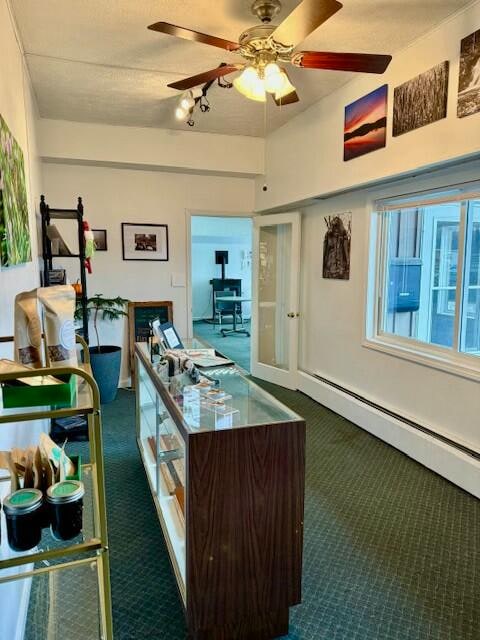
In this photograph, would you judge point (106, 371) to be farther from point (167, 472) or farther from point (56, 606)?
point (56, 606)

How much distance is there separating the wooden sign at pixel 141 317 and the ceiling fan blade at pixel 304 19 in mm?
3409

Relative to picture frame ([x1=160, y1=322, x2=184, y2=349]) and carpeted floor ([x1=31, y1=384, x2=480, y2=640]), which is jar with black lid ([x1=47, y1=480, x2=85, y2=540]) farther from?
picture frame ([x1=160, y1=322, x2=184, y2=349])

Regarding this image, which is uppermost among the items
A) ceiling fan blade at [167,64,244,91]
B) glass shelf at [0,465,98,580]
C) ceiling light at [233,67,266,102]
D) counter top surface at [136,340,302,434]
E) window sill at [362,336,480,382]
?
ceiling fan blade at [167,64,244,91]

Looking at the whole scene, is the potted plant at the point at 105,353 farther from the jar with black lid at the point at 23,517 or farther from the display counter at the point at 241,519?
the jar with black lid at the point at 23,517

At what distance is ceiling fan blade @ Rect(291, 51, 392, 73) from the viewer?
2162mm

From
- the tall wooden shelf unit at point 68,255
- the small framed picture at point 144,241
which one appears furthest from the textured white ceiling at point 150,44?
the small framed picture at point 144,241

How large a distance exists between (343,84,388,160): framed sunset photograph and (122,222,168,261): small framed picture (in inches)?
92.5

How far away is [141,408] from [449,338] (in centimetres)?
236

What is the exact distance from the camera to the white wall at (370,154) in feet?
8.34

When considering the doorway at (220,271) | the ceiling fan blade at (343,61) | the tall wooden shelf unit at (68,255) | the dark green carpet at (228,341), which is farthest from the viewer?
the doorway at (220,271)

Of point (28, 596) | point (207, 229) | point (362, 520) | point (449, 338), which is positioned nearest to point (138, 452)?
point (28, 596)

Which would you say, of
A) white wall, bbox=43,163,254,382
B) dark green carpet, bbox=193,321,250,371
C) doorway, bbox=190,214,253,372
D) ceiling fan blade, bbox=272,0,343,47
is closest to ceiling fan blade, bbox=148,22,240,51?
ceiling fan blade, bbox=272,0,343,47

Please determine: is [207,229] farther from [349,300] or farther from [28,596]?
[28,596]

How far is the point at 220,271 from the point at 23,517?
1004 centimetres
